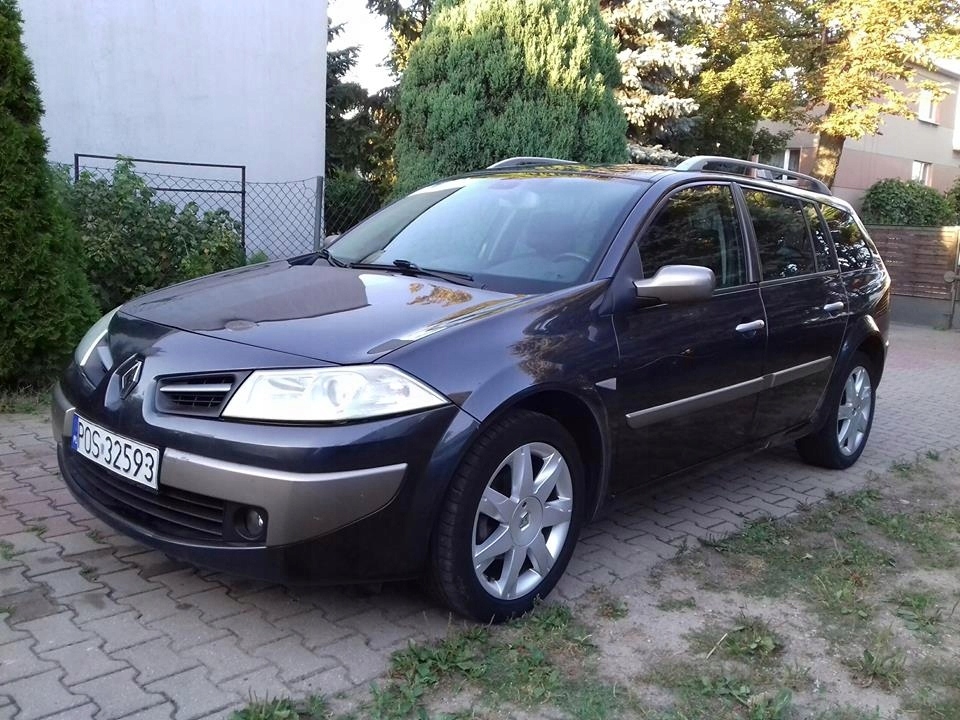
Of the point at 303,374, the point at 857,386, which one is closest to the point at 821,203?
the point at 857,386

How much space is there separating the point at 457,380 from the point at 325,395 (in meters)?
0.42

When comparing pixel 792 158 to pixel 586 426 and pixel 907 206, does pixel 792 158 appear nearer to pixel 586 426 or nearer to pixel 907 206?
pixel 907 206

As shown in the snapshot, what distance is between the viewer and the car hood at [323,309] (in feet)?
9.40

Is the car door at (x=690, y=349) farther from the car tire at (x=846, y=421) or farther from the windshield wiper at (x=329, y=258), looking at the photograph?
the windshield wiper at (x=329, y=258)

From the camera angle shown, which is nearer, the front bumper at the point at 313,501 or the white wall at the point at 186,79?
the front bumper at the point at 313,501

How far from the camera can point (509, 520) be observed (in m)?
3.05

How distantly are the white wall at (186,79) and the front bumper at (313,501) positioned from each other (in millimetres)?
8138

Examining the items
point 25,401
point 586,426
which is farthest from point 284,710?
point 25,401

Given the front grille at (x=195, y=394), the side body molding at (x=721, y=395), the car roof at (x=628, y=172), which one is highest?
the car roof at (x=628, y=172)

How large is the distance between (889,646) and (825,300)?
2.11 metres

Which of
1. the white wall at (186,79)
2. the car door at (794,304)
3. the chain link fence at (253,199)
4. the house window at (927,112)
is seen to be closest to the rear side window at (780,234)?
the car door at (794,304)

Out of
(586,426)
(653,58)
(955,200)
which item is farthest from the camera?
(955,200)

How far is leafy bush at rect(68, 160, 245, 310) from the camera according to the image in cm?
749

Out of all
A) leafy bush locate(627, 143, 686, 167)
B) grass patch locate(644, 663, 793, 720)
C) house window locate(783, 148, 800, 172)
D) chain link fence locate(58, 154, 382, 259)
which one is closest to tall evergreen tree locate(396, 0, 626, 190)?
chain link fence locate(58, 154, 382, 259)
